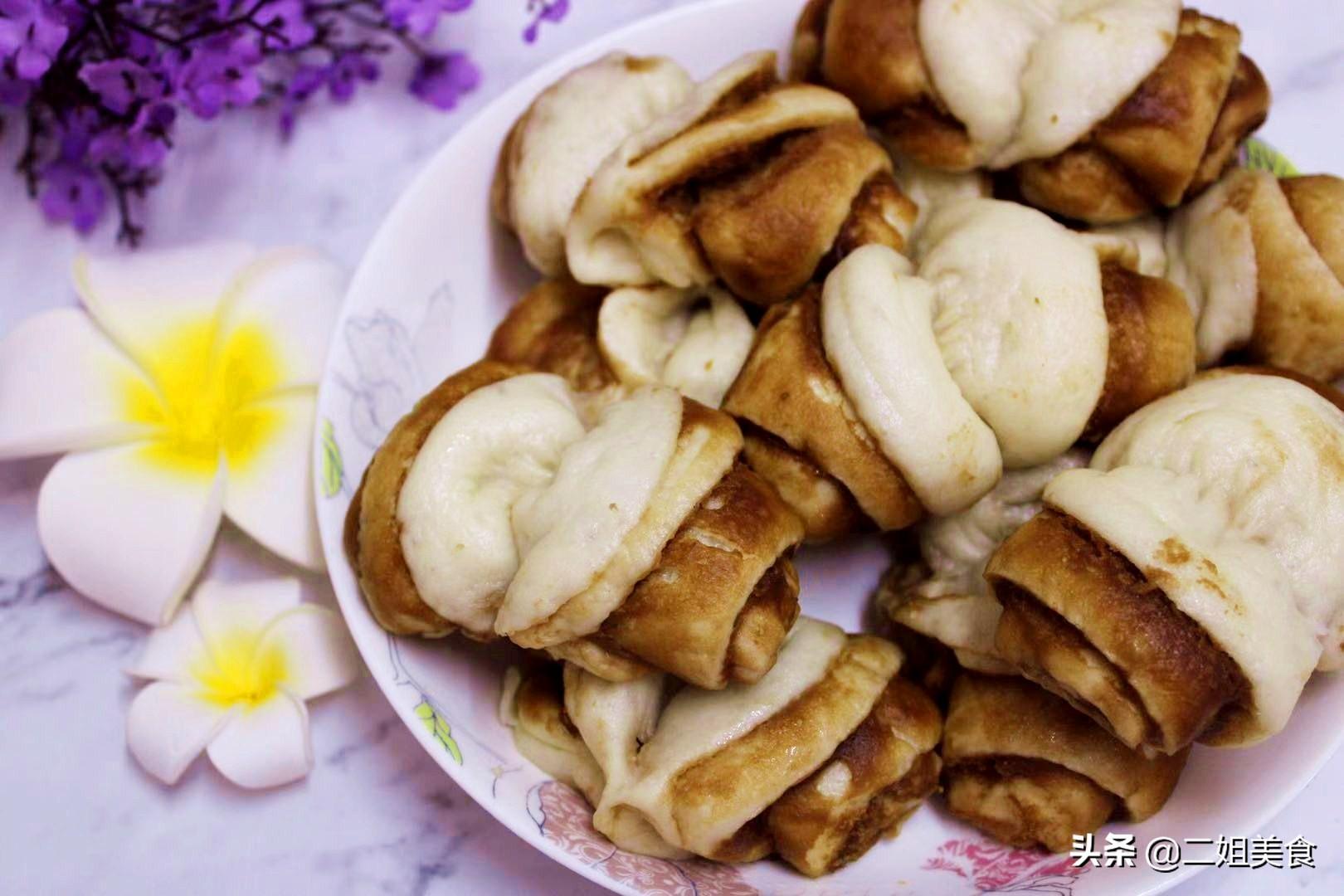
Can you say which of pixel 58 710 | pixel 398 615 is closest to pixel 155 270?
pixel 58 710

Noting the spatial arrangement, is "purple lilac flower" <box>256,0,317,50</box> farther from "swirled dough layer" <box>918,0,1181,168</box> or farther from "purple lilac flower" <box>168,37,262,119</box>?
"swirled dough layer" <box>918,0,1181,168</box>

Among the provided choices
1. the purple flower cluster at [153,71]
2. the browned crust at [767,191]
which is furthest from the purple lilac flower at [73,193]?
the browned crust at [767,191]

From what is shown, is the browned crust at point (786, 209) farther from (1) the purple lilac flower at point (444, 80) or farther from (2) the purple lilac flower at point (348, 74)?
(2) the purple lilac flower at point (348, 74)

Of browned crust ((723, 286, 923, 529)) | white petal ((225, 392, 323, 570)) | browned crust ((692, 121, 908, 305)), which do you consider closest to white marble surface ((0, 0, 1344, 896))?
white petal ((225, 392, 323, 570))

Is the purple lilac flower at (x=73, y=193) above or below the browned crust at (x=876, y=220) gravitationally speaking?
below

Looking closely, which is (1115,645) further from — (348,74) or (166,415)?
(348,74)

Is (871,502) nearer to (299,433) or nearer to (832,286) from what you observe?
(832,286)
